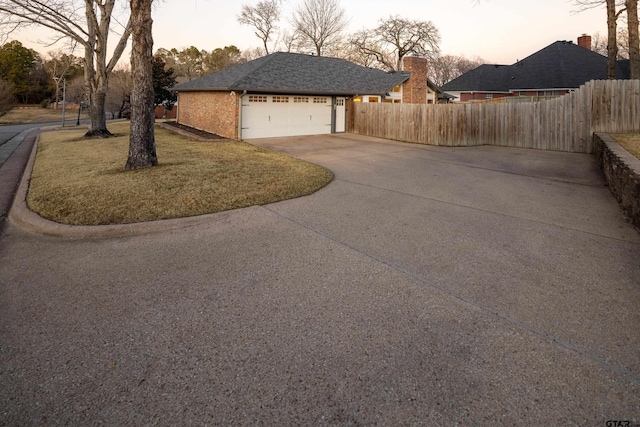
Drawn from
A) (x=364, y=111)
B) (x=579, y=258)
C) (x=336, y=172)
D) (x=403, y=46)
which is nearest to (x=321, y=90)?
(x=364, y=111)

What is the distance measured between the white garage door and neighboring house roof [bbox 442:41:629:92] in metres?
21.1

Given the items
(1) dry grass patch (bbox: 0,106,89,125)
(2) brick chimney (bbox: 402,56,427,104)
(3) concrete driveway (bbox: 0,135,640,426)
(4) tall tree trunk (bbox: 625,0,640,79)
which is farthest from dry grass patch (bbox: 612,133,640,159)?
(1) dry grass patch (bbox: 0,106,89,125)

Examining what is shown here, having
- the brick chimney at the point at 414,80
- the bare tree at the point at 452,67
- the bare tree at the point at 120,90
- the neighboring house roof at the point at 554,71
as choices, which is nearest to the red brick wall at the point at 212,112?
the brick chimney at the point at 414,80

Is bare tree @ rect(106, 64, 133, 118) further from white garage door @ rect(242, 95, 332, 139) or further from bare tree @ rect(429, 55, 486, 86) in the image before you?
bare tree @ rect(429, 55, 486, 86)

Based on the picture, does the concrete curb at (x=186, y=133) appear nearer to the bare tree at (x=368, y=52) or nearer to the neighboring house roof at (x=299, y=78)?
the neighboring house roof at (x=299, y=78)

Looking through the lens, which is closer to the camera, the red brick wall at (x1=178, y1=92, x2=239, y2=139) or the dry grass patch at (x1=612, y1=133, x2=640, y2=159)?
the dry grass patch at (x1=612, y1=133, x2=640, y2=159)

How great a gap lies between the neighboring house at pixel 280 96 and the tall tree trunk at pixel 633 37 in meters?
11.9

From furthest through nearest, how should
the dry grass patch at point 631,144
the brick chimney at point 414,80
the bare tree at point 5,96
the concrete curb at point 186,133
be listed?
1. the bare tree at point 5,96
2. the brick chimney at point 414,80
3. the concrete curb at point 186,133
4. the dry grass patch at point 631,144

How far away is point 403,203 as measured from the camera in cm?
741

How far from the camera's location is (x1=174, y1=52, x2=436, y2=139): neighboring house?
18172mm

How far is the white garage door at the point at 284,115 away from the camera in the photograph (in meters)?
18.4

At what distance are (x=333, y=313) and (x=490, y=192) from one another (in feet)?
20.9

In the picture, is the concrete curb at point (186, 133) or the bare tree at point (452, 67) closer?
the concrete curb at point (186, 133)

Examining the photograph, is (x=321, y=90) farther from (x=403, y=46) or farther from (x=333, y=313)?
(x=403, y=46)
